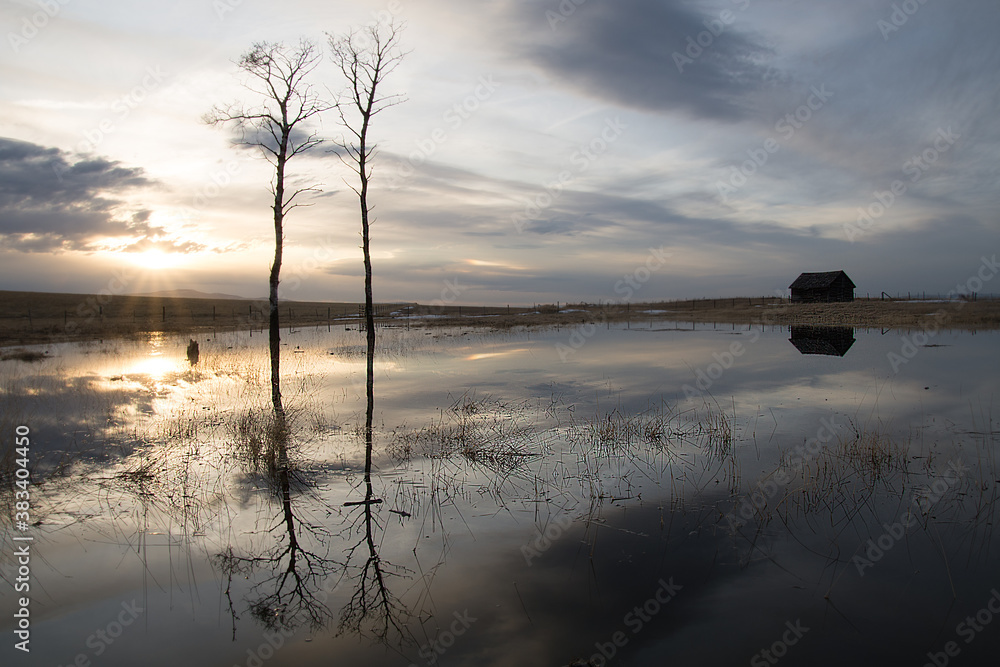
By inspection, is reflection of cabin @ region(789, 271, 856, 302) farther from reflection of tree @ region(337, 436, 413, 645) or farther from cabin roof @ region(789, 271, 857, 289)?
reflection of tree @ region(337, 436, 413, 645)

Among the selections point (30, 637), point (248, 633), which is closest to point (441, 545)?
point (248, 633)

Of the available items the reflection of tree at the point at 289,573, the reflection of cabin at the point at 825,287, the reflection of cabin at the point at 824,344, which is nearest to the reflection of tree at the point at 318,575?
the reflection of tree at the point at 289,573

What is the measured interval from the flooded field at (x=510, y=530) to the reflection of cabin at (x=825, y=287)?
63.5 metres

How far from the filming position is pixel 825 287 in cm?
7038

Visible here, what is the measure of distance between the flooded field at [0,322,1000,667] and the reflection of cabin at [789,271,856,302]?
63529mm

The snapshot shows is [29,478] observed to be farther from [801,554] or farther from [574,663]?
[801,554]

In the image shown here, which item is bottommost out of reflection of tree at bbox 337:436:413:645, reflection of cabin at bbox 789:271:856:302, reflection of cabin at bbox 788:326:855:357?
reflection of tree at bbox 337:436:413:645

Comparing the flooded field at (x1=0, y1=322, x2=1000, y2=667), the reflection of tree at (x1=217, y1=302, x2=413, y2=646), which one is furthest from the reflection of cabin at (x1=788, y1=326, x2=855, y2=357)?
the reflection of tree at (x1=217, y1=302, x2=413, y2=646)

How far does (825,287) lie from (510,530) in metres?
77.0

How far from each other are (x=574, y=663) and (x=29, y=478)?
957cm

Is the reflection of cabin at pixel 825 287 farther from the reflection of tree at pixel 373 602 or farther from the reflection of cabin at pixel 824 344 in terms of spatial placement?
the reflection of tree at pixel 373 602

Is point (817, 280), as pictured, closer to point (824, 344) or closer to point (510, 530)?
point (824, 344)

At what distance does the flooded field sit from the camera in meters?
5.03

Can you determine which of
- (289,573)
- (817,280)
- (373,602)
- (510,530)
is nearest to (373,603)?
(373,602)
